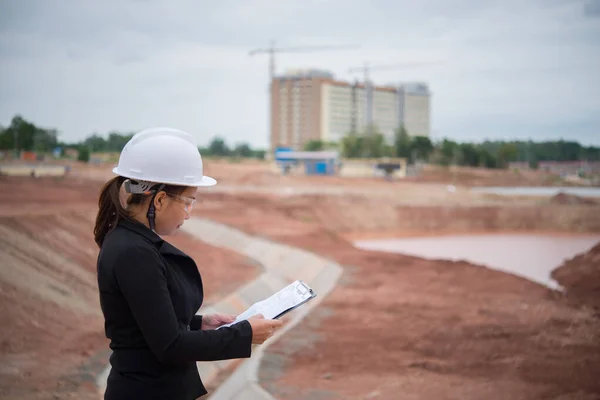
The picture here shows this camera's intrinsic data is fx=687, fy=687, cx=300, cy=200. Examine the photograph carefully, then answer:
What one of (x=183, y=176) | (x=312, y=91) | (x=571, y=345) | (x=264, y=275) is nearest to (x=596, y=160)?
(x=264, y=275)

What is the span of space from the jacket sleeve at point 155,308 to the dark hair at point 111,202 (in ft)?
0.78

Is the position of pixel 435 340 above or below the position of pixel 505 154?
below

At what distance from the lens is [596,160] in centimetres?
2264

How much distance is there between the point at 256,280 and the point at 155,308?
12.1m

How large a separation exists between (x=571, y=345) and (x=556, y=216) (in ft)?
78.1

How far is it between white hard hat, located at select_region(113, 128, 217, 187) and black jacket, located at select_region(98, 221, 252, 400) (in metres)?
0.18

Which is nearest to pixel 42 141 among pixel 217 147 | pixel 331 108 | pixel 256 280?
pixel 256 280

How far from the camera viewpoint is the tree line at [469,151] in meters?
23.8

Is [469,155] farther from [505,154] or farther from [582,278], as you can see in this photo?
[582,278]

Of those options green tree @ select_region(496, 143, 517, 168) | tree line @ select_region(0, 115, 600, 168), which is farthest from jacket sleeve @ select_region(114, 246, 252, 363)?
green tree @ select_region(496, 143, 517, 168)

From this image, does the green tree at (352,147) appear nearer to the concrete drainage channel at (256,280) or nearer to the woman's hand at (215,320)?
the concrete drainage channel at (256,280)

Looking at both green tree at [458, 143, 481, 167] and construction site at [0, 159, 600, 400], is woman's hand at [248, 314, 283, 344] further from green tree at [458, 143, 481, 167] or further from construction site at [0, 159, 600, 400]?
green tree at [458, 143, 481, 167]

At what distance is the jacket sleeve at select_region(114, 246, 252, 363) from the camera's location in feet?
6.72

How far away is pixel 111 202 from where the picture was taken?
229 cm
